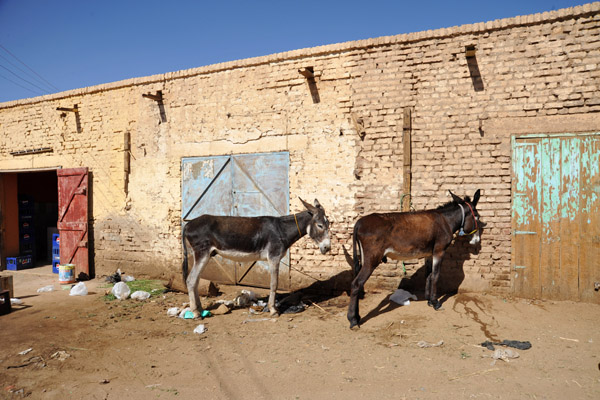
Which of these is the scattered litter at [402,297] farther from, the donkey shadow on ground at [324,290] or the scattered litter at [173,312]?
the scattered litter at [173,312]

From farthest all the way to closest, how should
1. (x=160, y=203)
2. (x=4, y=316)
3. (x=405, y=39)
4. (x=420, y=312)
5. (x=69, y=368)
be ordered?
(x=160, y=203), (x=405, y=39), (x=4, y=316), (x=420, y=312), (x=69, y=368)

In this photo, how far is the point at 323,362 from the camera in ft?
14.4

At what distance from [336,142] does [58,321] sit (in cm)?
568

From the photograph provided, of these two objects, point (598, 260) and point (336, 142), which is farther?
point (336, 142)

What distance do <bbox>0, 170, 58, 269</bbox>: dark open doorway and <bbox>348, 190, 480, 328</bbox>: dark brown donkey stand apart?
33.3ft

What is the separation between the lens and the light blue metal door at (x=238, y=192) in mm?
7730

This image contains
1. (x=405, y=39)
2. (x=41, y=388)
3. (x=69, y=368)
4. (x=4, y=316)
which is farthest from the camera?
(x=405, y=39)

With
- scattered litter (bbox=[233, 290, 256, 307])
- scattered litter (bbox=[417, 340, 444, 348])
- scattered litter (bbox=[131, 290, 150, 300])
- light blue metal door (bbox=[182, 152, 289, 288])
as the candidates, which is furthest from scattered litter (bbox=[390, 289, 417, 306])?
scattered litter (bbox=[131, 290, 150, 300])

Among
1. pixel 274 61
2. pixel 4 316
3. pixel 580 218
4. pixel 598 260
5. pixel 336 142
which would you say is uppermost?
pixel 274 61

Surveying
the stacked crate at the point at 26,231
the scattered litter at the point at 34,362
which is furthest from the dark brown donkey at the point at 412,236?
the stacked crate at the point at 26,231

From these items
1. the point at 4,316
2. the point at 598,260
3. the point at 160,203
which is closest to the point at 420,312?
the point at 598,260

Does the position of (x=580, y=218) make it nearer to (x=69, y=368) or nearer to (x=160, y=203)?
(x=69, y=368)

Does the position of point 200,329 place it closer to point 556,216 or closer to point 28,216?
point 556,216

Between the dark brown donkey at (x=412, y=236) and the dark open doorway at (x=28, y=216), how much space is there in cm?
1016
